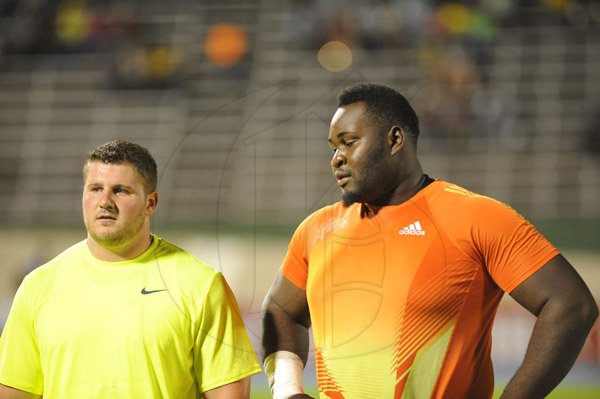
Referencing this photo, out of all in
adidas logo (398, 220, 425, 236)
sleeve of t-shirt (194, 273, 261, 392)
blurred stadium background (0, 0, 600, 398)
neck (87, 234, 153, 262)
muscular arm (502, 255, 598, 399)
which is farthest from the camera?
blurred stadium background (0, 0, 600, 398)

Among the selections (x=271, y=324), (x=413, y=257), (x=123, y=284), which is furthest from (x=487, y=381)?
(x=123, y=284)

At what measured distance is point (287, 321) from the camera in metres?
4.23

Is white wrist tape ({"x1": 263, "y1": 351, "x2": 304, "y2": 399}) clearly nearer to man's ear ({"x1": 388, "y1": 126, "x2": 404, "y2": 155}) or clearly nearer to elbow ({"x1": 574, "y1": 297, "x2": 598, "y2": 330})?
man's ear ({"x1": 388, "y1": 126, "x2": 404, "y2": 155})

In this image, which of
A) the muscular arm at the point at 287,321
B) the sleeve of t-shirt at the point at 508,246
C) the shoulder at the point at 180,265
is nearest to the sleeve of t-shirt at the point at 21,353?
the shoulder at the point at 180,265

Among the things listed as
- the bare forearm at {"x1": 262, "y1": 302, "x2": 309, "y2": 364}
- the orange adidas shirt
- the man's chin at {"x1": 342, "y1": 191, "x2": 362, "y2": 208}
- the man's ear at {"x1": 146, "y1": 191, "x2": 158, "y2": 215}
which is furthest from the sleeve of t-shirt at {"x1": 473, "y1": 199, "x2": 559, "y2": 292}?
the man's ear at {"x1": 146, "y1": 191, "x2": 158, "y2": 215}

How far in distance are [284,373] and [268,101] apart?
11300mm

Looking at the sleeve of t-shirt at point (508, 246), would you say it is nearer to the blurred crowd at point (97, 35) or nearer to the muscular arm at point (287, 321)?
the muscular arm at point (287, 321)

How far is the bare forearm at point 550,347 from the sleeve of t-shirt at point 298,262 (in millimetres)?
978

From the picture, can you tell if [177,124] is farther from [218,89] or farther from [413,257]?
[413,257]

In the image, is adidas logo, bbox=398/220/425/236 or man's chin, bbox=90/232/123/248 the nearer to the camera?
adidas logo, bbox=398/220/425/236

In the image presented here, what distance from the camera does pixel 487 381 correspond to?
3.88 meters

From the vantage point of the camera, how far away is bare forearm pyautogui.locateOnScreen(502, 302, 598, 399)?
140 inches

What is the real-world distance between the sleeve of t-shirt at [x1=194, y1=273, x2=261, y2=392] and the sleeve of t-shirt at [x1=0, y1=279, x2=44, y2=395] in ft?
2.12

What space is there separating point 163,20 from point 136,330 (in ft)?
45.2
